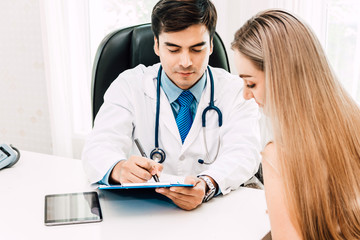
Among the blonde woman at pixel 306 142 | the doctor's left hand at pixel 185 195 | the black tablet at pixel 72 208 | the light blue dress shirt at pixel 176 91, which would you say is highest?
the blonde woman at pixel 306 142

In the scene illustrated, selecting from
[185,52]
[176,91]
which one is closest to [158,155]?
[176,91]

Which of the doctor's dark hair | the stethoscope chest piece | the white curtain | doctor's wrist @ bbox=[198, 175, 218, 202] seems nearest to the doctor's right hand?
doctor's wrist @ bbox=[198, 175, 218, 202]

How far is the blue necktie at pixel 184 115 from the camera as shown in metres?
1.51

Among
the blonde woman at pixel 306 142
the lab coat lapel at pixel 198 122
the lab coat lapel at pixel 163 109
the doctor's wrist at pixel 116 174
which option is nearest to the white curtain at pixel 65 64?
the lab coat lapel at pixel 163 109

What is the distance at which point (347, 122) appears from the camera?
0.95m

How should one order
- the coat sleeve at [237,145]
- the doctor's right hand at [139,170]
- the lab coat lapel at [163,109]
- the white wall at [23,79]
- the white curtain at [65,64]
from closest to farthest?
the doctor's right hand at [139,170] < the coat sleeve at [237,145] < the lab coat lapel at [163,109] < the white curtain at [65,64] < the white wall at [23,79]

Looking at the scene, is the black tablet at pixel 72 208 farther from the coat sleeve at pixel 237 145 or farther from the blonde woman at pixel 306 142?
the blonde woman at pixel 306 142

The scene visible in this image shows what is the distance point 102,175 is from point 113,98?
368 mm

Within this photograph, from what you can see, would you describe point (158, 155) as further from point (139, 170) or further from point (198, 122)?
point (139, 170)

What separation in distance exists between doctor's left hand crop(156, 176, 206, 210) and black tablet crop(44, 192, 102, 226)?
183 mm

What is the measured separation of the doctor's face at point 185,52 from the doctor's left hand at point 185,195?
0.45 m

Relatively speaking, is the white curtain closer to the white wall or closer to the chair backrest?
the white wall

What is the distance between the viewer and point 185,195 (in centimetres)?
111

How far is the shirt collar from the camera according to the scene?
5.01 feet
